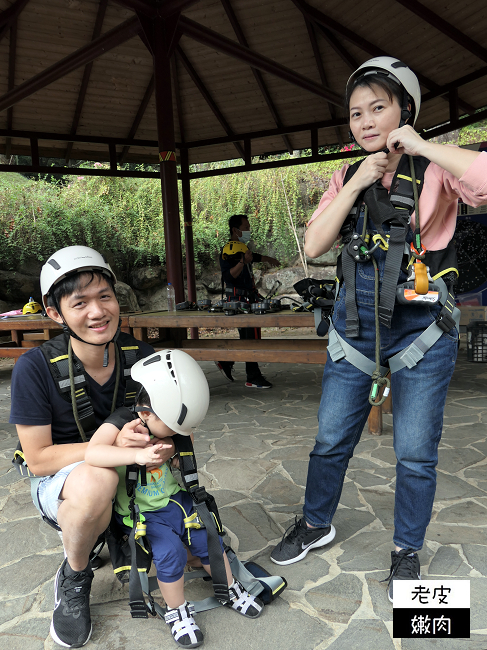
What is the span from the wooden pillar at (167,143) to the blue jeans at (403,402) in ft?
15.7

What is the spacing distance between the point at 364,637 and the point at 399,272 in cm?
134

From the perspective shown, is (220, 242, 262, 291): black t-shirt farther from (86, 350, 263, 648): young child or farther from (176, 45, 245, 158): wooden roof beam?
(86, 350, 263, 648): young child

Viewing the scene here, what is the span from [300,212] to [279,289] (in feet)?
8.79

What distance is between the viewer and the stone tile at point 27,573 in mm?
2209

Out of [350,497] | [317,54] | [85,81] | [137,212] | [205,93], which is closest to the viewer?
[350,497]

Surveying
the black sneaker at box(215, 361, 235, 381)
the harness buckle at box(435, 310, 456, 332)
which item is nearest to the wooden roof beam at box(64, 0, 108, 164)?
the black sneaker at box(215, 361, 235, 381)

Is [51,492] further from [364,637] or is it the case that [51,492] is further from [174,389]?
[364,637]

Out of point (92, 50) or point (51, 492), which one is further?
point (92, 50)

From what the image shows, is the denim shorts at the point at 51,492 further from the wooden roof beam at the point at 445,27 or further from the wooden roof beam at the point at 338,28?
the wooden roof beam at the point at 338,28

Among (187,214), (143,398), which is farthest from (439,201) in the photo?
(187,214)

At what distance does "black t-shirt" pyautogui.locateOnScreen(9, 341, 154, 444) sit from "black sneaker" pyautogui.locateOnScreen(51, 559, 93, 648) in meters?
0.52

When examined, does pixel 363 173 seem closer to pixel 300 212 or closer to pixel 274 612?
pixel 274 612

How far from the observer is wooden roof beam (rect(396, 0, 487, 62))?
18.0 ft

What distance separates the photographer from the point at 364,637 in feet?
5.87
